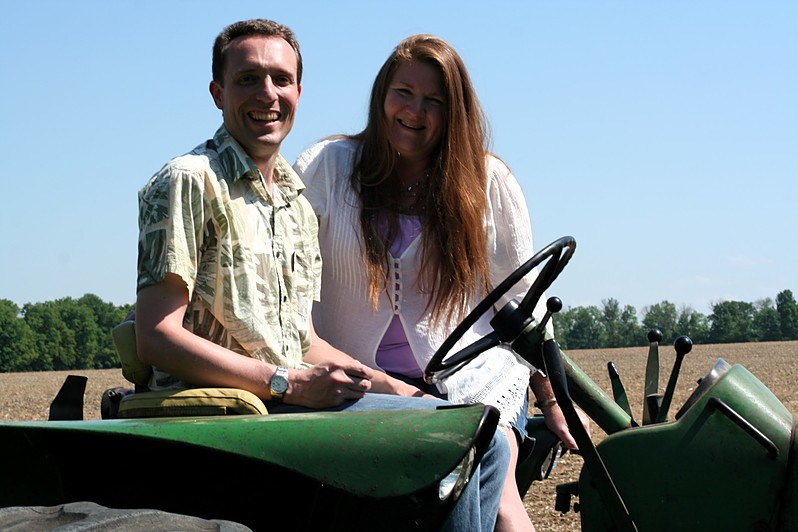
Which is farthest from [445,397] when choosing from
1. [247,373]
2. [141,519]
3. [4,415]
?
[4,415]

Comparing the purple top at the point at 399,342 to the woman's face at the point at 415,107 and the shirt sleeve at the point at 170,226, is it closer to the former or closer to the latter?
the woman's face at the point at 415,107

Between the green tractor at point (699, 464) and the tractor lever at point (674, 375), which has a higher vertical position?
the tractor lever at point (674, 375)

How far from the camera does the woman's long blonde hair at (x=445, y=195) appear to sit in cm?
325

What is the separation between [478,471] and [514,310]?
1.45 feet

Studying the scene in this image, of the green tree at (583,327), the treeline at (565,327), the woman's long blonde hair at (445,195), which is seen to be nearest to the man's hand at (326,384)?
the woman's long blonde hair at (445,195)

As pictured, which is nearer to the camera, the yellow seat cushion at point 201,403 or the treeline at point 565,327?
the yellow seat cushion at point 201,403

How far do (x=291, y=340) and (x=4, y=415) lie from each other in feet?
55.7

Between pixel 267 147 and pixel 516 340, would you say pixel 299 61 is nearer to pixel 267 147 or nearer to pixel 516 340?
pixel 267 147

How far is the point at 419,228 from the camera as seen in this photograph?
11.0 feet

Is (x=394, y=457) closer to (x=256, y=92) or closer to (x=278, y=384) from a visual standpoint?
(x=278, y=384)

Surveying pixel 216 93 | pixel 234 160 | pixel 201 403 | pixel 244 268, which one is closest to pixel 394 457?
pixel 201 403

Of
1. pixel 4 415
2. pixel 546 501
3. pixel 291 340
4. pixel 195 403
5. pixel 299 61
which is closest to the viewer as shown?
pixel 195 403

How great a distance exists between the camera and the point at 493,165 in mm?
3516

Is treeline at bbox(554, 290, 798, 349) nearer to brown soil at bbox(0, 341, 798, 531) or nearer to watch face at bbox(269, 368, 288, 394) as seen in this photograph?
brown soil at bbox(0, 341, 798, 531)
